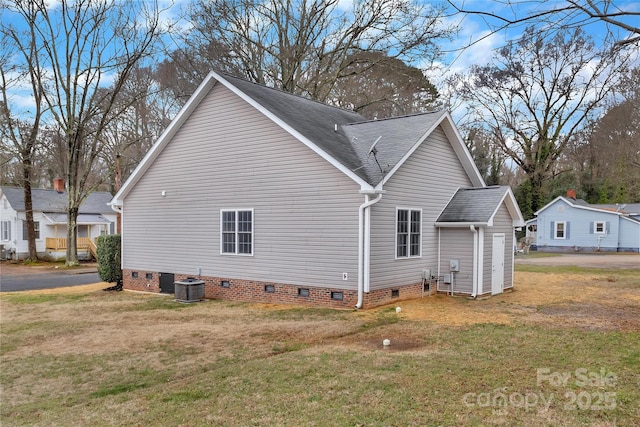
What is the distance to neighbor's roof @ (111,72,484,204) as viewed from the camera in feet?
43.1

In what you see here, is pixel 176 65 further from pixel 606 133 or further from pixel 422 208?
pixel 606 133

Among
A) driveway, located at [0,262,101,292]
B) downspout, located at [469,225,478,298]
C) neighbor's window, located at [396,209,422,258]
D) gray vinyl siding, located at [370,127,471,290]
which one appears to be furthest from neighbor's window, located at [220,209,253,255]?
driveway, located at [0,262,101,292]

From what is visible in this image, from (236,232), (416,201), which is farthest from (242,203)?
(416,201)

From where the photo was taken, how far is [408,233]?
14.1m

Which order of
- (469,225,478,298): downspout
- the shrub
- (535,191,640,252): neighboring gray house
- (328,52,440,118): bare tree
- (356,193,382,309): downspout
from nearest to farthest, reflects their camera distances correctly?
(356,193,382,309): downspout
(469,225,478,298): downspout
the shrub
(328,52,440,118): bare tree
(535,191,640,252): neighboring gray house

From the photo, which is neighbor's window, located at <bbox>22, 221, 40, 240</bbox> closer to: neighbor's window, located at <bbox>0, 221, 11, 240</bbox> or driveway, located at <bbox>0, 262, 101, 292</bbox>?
neighbor's window, located at <bbox>0, 221, 11, 240</bbox>

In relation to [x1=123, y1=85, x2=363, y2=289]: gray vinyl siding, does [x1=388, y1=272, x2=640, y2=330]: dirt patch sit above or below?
below

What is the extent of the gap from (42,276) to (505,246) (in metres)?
22.2

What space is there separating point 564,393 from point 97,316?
11.4 meters

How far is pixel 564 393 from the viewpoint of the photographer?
6.03 metres

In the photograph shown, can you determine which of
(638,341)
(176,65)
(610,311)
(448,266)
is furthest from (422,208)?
(176,65)

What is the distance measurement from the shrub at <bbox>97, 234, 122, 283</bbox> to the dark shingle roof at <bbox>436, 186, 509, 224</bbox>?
1238 cm

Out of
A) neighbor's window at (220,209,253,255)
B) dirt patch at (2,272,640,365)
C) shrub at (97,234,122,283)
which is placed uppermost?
neighbor's window at (220,209,253,255)

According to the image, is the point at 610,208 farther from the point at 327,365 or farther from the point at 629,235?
the point at 327,365
